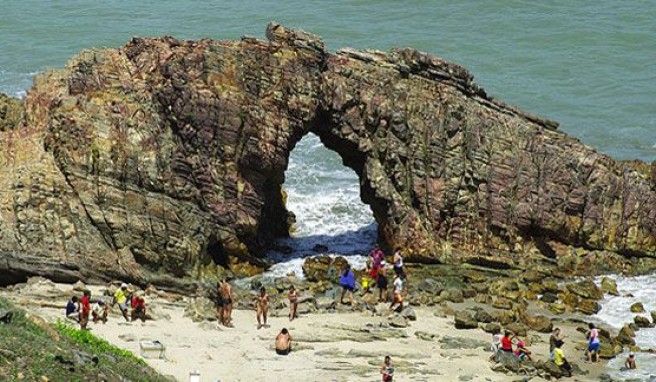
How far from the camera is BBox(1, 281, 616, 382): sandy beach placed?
34.4 m

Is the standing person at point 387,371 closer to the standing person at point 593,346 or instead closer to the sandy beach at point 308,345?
the sandy beach at point 308,345

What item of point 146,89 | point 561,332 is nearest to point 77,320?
point 146,89

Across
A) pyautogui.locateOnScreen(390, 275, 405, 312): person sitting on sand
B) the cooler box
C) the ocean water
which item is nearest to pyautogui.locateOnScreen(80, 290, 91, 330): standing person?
the cooler box

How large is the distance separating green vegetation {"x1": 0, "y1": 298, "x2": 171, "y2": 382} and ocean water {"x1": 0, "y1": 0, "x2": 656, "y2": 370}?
28.9 m

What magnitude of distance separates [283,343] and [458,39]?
48.8 meters

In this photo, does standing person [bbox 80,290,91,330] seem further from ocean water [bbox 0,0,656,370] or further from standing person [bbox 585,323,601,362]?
ocean water [bbox 0,0,656,370]

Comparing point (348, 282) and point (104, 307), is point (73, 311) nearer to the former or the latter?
point (104, 307)

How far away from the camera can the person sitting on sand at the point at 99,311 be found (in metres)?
36.8

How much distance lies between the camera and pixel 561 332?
132 feet

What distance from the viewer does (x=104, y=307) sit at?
37.2 metres

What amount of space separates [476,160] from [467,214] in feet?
7.42

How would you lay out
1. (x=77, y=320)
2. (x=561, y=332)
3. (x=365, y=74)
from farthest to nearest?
(x=365, y=74), (x=561, y=332), (x=77, y=320)

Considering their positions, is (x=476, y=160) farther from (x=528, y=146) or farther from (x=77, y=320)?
(x=77, y=320)

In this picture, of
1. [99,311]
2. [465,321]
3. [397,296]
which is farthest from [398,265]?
[99,311]
